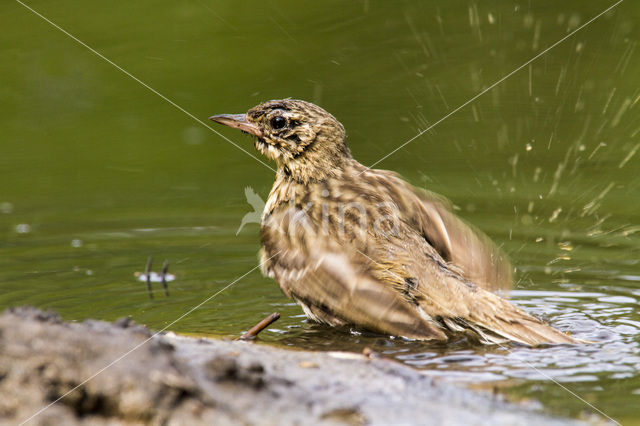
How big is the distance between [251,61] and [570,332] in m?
6.45

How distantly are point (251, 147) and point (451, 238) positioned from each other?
4623mm

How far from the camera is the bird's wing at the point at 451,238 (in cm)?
564

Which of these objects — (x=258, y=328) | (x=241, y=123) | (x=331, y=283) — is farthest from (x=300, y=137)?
(x=258, y=328)

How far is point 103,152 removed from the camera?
9.84m

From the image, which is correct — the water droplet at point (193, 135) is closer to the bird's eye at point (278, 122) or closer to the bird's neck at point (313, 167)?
the bird's eye at point (278, 122)

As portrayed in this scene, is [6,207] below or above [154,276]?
above

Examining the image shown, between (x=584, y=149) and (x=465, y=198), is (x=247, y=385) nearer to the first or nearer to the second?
(x=465, y=198)

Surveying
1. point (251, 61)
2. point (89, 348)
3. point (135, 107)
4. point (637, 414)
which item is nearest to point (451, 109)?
point (251, 61)

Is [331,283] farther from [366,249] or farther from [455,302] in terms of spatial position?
[455,302]

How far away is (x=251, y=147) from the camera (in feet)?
33.0

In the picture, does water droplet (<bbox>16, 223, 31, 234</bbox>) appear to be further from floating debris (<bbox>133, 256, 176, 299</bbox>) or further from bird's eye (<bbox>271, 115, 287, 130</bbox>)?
bird's eye (<bbox>271, 115, 287, 130</bbox>)

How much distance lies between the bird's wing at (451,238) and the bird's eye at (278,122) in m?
0.78

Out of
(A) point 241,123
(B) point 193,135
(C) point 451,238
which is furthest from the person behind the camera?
(B) point 193,135

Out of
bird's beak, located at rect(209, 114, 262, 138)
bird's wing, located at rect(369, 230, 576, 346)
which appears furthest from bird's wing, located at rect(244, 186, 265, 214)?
bird's wing, located at rect(369, 230, 576, 346)
